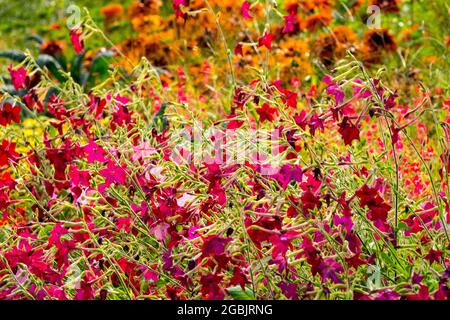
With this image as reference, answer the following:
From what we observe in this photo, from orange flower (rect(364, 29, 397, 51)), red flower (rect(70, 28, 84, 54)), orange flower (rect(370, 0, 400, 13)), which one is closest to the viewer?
red flower (rect(70, 28, 84, 54))

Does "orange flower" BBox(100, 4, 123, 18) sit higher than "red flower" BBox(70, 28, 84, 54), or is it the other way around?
"red flower" BBox(70, 28, 84, 54)

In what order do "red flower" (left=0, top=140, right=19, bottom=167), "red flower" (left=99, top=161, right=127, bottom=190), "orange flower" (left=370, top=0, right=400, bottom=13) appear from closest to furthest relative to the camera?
"red flower" (left=99, top=161, right=127, bottom=190) < "red flower" (left=0, top=140, right=19, bottom=167) < "orange flower" (left=370, top=0, right=400, bottom=13)

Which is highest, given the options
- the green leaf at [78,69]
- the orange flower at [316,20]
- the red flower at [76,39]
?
the red flower at [76,39]

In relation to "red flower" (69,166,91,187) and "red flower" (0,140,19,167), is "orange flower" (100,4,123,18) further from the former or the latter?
"red flower" (69,166,91,187)

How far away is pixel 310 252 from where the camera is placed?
203cm

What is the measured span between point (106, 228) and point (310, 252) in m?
0.75

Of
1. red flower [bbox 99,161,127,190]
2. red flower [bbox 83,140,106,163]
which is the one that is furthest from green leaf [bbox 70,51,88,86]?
red flower [bbox 99,161,127,190]

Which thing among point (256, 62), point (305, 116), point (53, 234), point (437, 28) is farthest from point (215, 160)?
point (437, 28)

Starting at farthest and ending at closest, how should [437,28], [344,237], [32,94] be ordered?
[437,28] → [32,94] → [344,237]

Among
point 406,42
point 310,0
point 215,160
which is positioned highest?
point 215,160

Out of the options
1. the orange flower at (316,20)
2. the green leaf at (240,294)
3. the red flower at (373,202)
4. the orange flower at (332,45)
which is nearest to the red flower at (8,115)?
the green leaf at (240,294)

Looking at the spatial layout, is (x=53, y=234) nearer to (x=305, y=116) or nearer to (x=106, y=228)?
(x=106, y=228)

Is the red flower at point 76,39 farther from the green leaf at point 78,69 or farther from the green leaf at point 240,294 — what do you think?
the green leaf at point 78,69

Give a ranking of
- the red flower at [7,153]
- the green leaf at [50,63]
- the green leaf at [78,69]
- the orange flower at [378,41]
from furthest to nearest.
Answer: the green leaf at [78,69], the green leaf at [50,63], the orange flower at [378,41], the red flower at [7,153]
